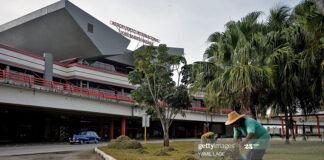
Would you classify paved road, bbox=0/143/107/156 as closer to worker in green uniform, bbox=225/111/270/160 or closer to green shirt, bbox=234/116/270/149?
worker in green uniform, bbox=225/111/270/160

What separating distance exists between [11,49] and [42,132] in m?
12.0

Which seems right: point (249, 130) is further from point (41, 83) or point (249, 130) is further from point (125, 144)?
point (41, 83)

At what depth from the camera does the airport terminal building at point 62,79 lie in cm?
2572

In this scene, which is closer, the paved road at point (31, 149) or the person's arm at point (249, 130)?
the person's arm at point (249, 130)

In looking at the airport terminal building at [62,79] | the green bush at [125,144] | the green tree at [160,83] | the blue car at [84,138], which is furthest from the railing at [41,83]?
the green bush at [125,144]

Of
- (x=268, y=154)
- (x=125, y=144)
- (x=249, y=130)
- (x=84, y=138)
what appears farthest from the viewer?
(x=84, y=138)

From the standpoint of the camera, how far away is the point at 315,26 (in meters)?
7.51

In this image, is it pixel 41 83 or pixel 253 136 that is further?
pixel 41 83

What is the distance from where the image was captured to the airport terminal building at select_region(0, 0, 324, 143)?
2572 cm

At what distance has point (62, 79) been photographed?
4106 cm

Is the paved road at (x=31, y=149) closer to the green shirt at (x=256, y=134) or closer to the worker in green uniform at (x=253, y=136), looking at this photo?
the worker in green uniform at (x=253, y=136)

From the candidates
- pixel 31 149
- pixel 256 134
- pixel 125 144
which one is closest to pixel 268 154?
pixel 256 134

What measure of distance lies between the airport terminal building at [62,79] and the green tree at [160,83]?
863 cm

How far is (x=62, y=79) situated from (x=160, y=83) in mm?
24549
